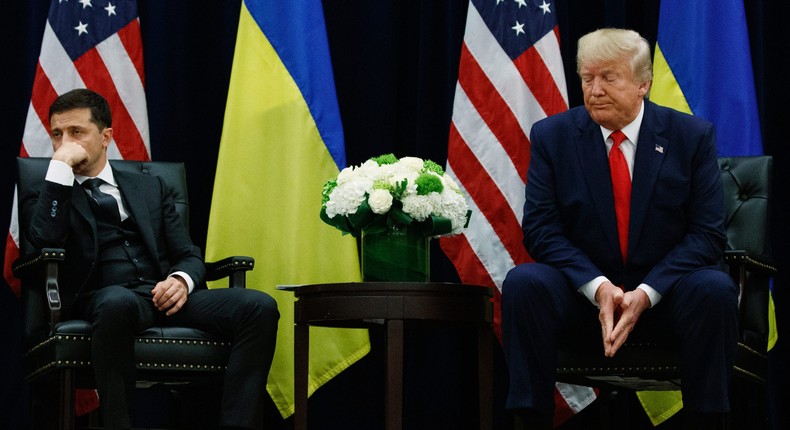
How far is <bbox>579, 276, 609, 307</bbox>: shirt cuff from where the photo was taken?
131 inches

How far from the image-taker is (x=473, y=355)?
4.79 m

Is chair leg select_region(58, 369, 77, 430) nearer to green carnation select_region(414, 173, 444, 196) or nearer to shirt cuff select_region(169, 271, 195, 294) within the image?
shirt cuff select_region(169, 271, 195, 294)

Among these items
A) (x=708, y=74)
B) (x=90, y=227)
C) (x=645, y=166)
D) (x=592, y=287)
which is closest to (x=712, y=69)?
(x=708, y=74)

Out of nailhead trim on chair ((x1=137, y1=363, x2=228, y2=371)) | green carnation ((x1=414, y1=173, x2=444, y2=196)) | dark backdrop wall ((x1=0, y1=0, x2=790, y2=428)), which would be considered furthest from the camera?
dark backdrop wall ((x1=0, y1=0, x2=790, y2=428))

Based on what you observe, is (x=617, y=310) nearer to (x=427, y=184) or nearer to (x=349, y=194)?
(x=427, y=184)

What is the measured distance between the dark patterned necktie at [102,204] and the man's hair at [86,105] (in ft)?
0.70

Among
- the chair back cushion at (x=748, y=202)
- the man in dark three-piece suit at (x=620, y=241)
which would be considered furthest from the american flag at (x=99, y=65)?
the chair back cushion at (x=748, y=202)

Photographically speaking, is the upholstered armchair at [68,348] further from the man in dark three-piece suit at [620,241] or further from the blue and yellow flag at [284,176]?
the man in dark three-piece suit at [620,241]

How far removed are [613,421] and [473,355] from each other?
683 millimetres

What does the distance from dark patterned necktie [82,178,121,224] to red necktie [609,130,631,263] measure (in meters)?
1.72

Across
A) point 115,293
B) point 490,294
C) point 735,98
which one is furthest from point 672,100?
point 115,293

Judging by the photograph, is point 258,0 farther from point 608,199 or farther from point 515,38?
point 608,199

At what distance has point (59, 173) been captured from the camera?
373 centimetres

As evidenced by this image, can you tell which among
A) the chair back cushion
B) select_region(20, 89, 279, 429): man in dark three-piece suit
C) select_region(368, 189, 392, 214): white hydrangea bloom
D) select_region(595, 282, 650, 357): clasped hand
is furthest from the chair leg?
the chair back cushion
